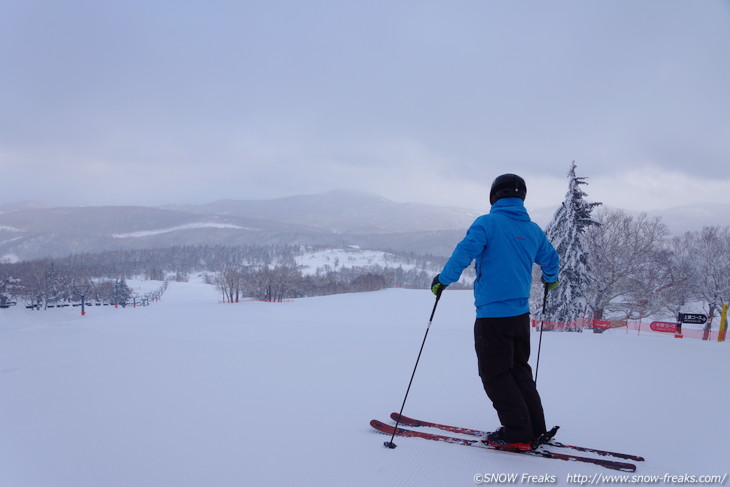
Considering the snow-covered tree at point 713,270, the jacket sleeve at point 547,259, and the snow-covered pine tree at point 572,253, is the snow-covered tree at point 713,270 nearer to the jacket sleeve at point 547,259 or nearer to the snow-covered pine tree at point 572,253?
the snow-covered pine tree at point 572,253

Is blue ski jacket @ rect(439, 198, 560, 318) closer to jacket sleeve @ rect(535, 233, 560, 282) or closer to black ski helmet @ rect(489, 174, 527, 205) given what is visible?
black ski helmet @ rect(489, 174, 527, 205)

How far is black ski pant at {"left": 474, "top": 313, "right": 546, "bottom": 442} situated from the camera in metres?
2.87

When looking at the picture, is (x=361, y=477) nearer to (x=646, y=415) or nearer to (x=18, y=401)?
(x=646, y=415)

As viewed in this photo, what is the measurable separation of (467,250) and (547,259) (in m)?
1.01

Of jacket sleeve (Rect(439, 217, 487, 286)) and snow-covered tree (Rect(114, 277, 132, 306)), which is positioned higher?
jacket sleeve (Rect(439, 217, 487, 286))

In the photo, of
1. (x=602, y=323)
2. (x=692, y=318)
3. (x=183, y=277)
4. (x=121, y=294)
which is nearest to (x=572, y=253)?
(x=602, y=323)

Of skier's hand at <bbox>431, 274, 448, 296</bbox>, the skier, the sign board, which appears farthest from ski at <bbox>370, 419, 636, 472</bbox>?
the sign board

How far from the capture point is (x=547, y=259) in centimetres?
344

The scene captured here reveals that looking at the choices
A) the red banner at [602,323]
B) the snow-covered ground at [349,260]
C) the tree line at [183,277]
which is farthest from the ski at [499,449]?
the snow-covered ground at [349,260]

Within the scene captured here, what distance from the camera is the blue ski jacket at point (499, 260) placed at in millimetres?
2959

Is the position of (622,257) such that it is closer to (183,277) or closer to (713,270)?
(713,270)

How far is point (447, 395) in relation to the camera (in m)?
4.43

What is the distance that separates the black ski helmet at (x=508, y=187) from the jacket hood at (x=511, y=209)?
44mm


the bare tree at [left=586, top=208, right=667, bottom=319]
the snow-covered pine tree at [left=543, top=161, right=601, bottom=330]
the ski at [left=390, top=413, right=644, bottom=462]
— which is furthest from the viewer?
the bare tree at [left=586, top=208, right=667, bottom=319]
